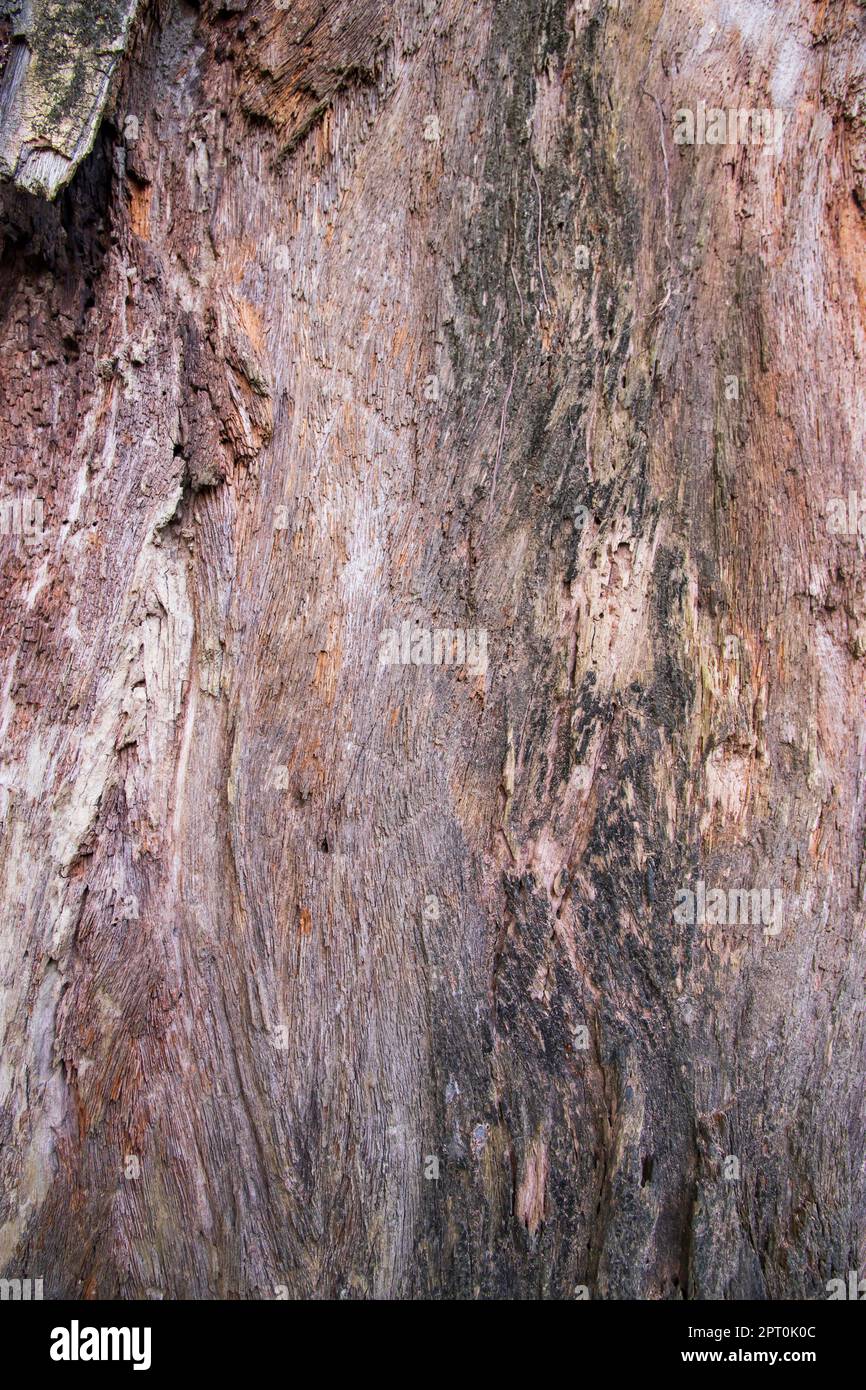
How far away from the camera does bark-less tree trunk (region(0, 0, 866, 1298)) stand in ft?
12.1

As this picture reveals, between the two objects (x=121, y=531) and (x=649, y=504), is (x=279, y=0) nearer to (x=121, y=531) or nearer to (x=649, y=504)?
(x=121, y=531)

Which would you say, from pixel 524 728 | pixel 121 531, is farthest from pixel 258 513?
pixel 524 728

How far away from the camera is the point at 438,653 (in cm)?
380

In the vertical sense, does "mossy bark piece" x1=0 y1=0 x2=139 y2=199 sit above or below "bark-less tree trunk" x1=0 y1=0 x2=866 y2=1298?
above

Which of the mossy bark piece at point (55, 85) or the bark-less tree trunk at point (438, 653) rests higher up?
the mossy bark piece at point (55, 85)

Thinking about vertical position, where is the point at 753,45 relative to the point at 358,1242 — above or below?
above

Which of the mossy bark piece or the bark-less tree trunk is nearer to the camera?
the mossy bark piece

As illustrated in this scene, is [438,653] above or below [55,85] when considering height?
below

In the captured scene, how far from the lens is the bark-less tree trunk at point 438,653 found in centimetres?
368

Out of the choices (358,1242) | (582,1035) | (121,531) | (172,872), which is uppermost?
(121,531)

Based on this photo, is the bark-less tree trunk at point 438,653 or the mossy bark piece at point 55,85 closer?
the mossy bark piece at point 55,85

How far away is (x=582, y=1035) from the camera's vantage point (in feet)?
12.1

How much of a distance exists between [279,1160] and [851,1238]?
8.03 feet

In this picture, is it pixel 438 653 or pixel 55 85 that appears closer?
pixel 55 85
